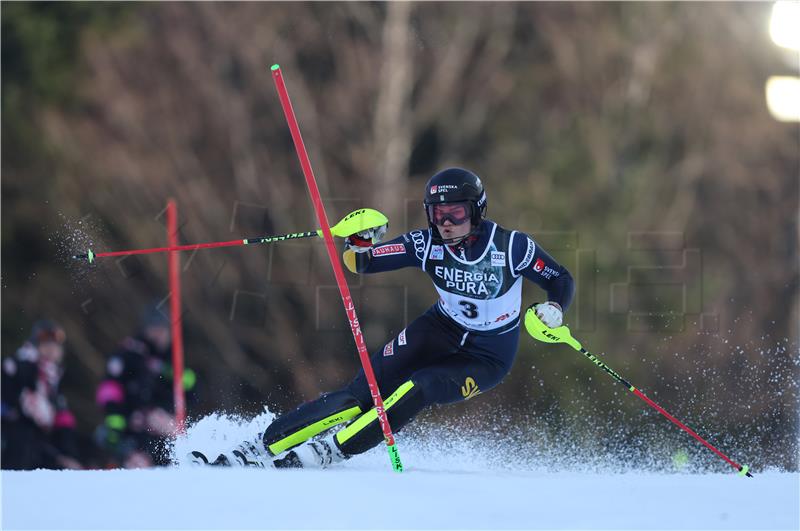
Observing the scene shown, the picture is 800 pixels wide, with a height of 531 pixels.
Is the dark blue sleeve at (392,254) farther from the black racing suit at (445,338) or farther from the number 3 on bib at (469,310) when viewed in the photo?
the number 3 on bib at (469,310)

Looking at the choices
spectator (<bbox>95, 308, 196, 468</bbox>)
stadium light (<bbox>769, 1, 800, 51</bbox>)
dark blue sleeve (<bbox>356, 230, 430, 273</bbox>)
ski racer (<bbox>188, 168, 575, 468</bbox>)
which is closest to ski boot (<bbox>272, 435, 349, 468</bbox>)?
ski racer (<bbox>188, 168, 575, 468</bbox>)

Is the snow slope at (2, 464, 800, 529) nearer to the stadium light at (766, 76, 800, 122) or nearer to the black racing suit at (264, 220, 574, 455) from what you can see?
the black racing suit at (264, 220, 574, 455)

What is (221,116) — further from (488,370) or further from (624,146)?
(488,370)

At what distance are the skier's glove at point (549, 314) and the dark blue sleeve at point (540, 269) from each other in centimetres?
14

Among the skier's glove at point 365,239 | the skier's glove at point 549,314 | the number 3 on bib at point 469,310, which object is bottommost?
the number 3 on bib at point 469,310

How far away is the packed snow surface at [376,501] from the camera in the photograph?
3.96 metres

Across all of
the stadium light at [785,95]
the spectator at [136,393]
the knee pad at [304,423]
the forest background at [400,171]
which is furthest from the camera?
the forest background at [400,171]

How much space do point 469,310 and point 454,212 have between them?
1.75 feet

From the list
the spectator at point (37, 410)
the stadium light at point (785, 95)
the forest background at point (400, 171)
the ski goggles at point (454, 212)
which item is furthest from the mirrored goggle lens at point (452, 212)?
the forest background at point (400, 171)

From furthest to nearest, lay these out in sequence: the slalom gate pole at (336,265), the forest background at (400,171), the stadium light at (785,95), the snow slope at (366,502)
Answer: the forest background at (400,171)
the stadium light at (785,95)
the slalom gate pole at (336,265)
the snow slope at (366,502)

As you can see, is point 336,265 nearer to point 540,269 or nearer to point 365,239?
point 365,239

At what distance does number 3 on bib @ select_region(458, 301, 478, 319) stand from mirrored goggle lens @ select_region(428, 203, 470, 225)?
445 mm

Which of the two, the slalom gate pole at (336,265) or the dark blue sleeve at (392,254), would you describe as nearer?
the slalom gate pole at (336,265)

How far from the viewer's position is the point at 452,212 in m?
5.33
